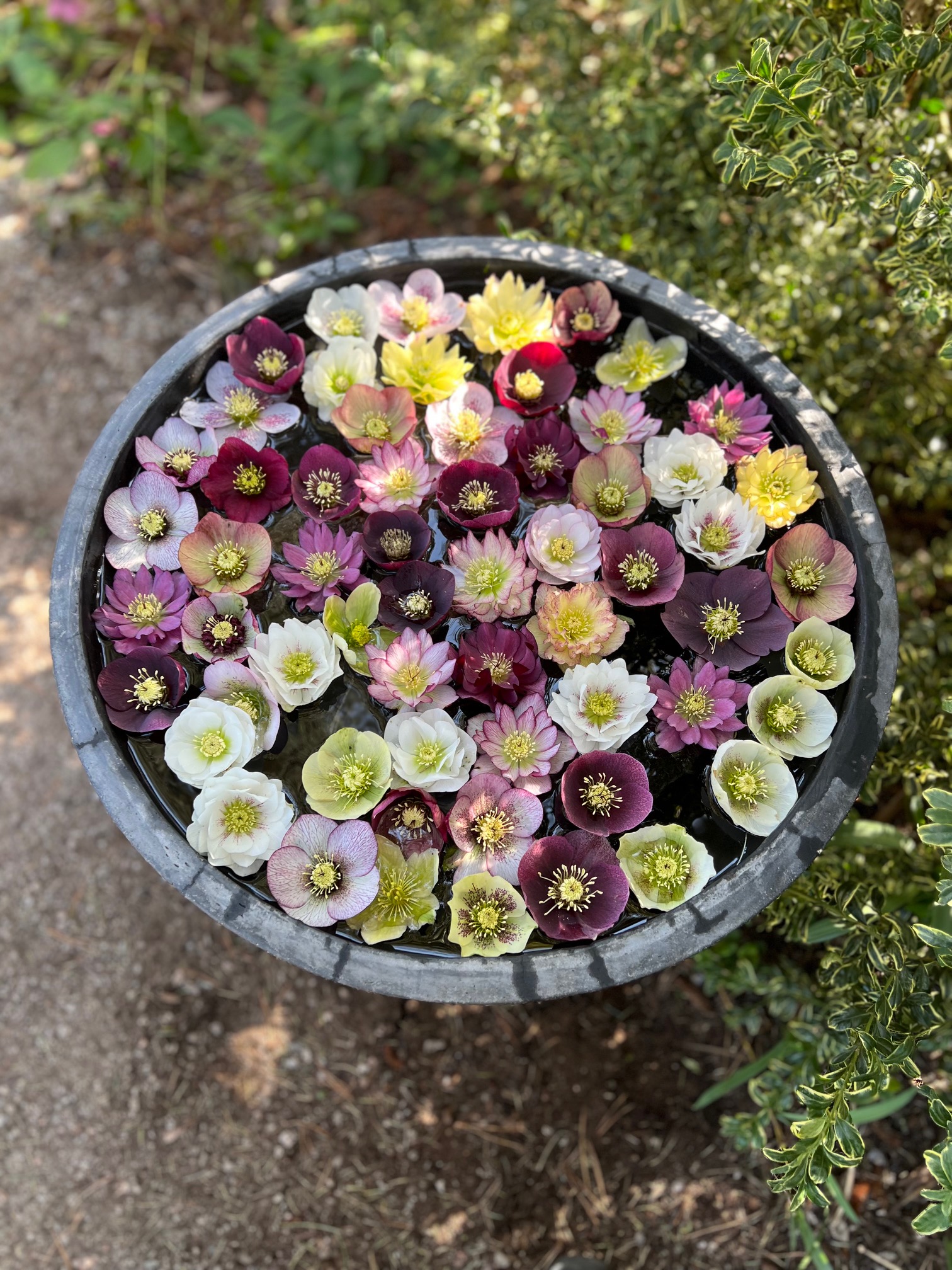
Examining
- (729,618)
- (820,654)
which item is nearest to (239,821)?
(729,618)

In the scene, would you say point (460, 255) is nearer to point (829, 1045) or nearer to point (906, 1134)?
point (829, 1045)

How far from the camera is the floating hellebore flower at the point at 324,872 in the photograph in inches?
51.0

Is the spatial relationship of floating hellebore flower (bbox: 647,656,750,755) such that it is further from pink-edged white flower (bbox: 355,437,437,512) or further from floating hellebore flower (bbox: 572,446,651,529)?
pink-edged white flower (bbox: 355,437,437,512)

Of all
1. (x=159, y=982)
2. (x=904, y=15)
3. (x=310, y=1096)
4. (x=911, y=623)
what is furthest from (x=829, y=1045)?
(x=904, y=15)

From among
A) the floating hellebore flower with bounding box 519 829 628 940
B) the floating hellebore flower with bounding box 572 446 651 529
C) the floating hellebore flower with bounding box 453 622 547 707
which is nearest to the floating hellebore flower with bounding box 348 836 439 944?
the floating hellebore flower with bounding box 519 829 628 940

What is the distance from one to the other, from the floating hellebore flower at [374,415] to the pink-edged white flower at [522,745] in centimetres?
52

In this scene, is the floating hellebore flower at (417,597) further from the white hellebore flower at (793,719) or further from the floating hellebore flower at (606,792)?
the white hellebore flower at (793,719)

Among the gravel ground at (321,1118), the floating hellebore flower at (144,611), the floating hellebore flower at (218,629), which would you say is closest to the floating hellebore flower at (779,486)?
the floating hellebore flower at (218,629)

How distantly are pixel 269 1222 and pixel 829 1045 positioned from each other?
119cm

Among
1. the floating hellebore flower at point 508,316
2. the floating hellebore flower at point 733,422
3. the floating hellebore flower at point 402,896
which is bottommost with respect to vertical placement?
the floating hellebore flower at point 402,896

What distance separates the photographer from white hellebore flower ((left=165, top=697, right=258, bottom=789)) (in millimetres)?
1352

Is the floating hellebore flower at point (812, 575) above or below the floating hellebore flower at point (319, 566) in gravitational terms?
above

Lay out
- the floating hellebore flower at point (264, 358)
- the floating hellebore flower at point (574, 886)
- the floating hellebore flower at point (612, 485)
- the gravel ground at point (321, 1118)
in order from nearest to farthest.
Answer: the floating hellebore flower at point (574, 886) → the floating hellebore flower at point (612, 485) → the floating hellebore flower at point (264, 358) → the gravel ground at point (321, 1118)

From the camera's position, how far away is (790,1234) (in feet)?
6.06
